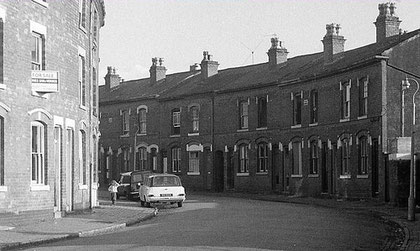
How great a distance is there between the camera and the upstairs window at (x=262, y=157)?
5068 centimetres

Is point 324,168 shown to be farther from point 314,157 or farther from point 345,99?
point 345,99

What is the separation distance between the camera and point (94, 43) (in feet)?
120

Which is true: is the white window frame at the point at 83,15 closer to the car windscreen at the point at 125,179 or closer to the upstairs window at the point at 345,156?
the car windscreen at the point at 125,179

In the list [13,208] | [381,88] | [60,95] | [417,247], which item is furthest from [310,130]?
[417,247]

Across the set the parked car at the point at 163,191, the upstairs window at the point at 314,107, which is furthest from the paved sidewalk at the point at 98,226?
the upstairs window at the point at 314,107

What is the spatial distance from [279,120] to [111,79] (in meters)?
25.6

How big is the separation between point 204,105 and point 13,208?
3316 cm

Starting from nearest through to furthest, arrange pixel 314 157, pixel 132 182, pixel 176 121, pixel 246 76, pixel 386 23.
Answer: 1. pixel 386 23
2. pixel 132 182
3. pixel 314 157
4. pixel 246 76
5. pixel 176 121

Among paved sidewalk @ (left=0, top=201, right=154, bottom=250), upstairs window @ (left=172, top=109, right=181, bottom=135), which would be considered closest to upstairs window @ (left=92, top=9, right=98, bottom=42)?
paved sidewalk @ (left=0, top=201, right=154, bottom=250)

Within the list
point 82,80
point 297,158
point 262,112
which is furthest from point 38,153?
A: point 262,112

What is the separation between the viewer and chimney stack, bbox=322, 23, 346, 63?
45.8 meters

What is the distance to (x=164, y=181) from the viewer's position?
119ft

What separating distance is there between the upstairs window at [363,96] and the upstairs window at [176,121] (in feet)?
70.3

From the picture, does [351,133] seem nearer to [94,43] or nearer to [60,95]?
[94,43]
